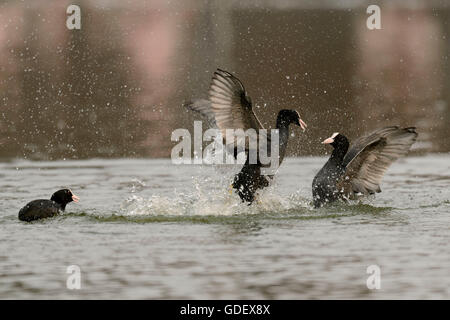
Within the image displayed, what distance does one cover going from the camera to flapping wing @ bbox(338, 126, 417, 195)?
386 inches

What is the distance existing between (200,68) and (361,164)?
1224 cm

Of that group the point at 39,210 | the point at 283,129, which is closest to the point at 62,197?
the point at 39,210

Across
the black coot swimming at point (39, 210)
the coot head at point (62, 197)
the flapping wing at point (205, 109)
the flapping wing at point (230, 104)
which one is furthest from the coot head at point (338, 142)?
the black coot swimming at point (39, 210)

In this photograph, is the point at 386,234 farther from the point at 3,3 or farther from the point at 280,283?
the point at 3,3

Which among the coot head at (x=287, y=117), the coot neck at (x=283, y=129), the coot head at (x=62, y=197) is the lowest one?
the coot head at (x=62, y=197)

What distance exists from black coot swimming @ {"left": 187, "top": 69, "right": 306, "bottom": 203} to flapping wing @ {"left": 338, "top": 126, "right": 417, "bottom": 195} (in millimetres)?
596

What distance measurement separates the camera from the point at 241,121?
959 cm

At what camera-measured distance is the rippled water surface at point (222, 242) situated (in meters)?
6.90

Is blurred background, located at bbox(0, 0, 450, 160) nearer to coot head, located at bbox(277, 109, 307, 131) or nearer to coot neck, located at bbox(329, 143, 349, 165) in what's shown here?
coot neck, located at bbox(329, 143, 349, 165)

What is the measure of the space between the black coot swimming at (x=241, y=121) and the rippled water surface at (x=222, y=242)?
0.49 ft

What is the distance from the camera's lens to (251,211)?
31.3 feet

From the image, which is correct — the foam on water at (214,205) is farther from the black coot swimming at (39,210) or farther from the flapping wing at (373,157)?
the black coot swimming at (39,210)

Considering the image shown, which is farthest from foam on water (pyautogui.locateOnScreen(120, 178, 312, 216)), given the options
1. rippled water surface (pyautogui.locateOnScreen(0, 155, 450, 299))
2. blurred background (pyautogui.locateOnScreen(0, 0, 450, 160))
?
blurred background (pyautogui.locateOnScreen(0, 0, 450, 160))

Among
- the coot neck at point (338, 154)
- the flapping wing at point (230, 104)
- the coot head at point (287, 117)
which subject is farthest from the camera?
the coot neck at point (338, 154)
